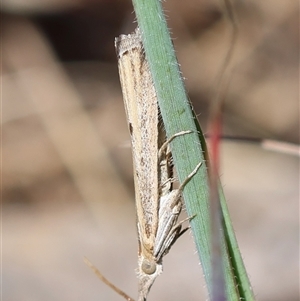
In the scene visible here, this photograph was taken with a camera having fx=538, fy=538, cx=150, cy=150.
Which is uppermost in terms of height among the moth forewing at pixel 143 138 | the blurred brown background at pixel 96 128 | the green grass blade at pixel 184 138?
the blurred brown background at pixel 96 128

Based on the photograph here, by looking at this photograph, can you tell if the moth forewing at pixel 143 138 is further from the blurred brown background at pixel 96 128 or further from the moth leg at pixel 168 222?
the blurred brown background at pixel 96 128

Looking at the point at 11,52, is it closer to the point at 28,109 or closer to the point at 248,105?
the point at 28,109

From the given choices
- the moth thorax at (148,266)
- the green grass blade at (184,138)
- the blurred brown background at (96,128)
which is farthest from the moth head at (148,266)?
the blurred brown background at (96,128)

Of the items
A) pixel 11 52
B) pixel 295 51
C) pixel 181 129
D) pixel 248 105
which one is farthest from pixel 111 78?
pixel 181 129

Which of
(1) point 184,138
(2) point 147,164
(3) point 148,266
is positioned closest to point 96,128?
(3) point 148,266

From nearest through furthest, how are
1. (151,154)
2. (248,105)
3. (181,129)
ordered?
1. (181,129)
2. (151,154)
3. (248,105)

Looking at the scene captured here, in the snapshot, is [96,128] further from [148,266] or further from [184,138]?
[184,138]
